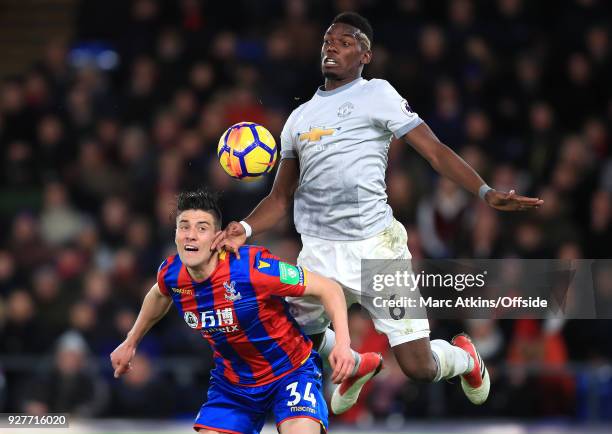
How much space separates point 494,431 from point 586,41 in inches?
165

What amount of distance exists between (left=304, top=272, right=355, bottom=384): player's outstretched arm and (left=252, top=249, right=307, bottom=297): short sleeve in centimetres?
5

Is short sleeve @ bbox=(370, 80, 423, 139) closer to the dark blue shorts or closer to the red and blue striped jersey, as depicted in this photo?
the red and blue striped jersey

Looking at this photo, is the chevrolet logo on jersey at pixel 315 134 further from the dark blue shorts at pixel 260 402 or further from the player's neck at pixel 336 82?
the dark blue shorts at pixel 260 402

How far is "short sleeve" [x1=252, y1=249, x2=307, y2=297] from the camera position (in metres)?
5.91

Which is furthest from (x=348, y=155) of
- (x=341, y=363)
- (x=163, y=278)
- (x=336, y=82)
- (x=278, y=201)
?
(x=341, y=363)

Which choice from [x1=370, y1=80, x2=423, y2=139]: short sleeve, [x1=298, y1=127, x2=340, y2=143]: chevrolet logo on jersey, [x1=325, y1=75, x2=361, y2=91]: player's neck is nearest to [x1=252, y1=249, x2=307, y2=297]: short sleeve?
[x1=298, y1=127, x2=340, y2=143]: chevrolet logo on jersey

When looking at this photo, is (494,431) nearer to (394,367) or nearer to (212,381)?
(394,367)

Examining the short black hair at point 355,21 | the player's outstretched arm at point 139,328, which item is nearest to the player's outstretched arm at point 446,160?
the short black hair at point 355,21

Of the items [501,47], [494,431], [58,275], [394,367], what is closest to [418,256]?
[394,367]

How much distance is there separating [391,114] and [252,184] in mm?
4843

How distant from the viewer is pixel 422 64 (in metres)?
11.4

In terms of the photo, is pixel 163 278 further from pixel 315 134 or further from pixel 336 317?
pixel 315 134

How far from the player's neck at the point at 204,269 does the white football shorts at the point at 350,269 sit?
1.95ft

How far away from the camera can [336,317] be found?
5805mm
